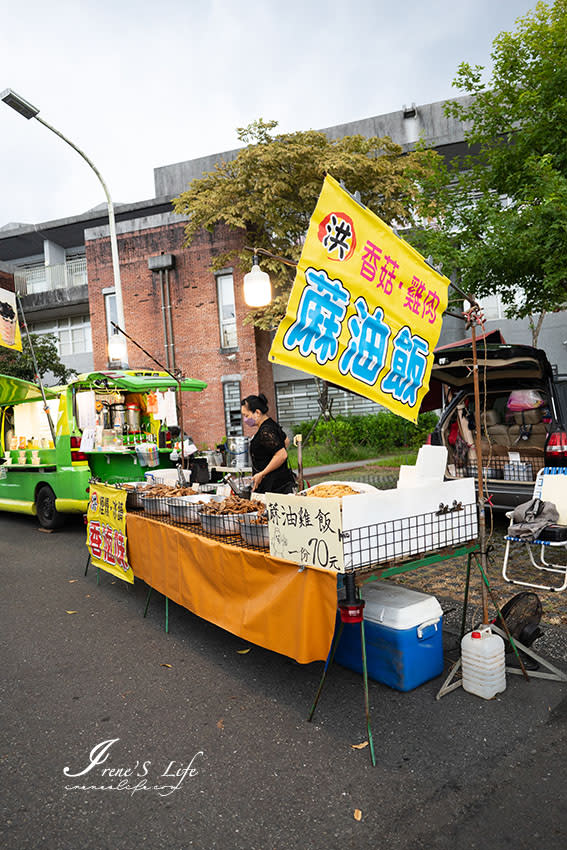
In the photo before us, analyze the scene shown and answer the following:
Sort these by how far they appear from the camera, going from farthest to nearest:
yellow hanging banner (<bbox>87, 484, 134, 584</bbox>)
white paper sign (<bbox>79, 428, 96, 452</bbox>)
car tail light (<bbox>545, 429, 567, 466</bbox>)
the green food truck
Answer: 1. the green food truck
2. white paper sign (<bbox>79, 428, 96, 452</bbox>)
3. car tail light (<bbox>545, 429, 567, 466</bbox>)
4. yellow hanging banner (<bbox>87, 484, 134, 584</bbox>)

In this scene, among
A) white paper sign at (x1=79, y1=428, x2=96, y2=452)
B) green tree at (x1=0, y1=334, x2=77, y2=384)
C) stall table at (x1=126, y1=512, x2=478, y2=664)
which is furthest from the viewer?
green tree at (x1=0, y1=334, x2=77, y2=384)

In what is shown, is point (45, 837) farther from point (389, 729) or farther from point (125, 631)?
point (125, 631)

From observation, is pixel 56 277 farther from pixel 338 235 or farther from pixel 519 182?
pixel 338 235

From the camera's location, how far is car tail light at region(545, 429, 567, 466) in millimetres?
6423

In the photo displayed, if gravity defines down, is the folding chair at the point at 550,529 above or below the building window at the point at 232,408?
below

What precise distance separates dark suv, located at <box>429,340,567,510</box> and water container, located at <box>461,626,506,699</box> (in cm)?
335

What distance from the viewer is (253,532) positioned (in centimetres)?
390

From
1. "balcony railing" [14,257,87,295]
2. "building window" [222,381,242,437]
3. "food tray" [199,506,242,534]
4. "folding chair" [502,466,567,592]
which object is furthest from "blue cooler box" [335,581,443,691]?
"balcony railing" [14,257,87,295]

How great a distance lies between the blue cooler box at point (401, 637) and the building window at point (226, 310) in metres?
17.4

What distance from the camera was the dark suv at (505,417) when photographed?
674 centimetres

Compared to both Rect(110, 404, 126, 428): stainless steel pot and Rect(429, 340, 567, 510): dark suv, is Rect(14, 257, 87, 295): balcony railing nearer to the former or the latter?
Rect(110, 404, 126, 428): stainless steel pot

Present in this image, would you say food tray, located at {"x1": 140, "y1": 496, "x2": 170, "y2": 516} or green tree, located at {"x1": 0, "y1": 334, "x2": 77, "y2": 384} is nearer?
food tray, located at {"x1": 140, "y1": 496, "x2": 170, "y2": 516}

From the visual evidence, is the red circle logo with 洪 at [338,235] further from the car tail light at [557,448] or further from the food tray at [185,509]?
the car tail light at [557,448]

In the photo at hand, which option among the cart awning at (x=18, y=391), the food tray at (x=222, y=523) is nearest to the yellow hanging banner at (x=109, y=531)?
the food tray at (x=222, y=523)
